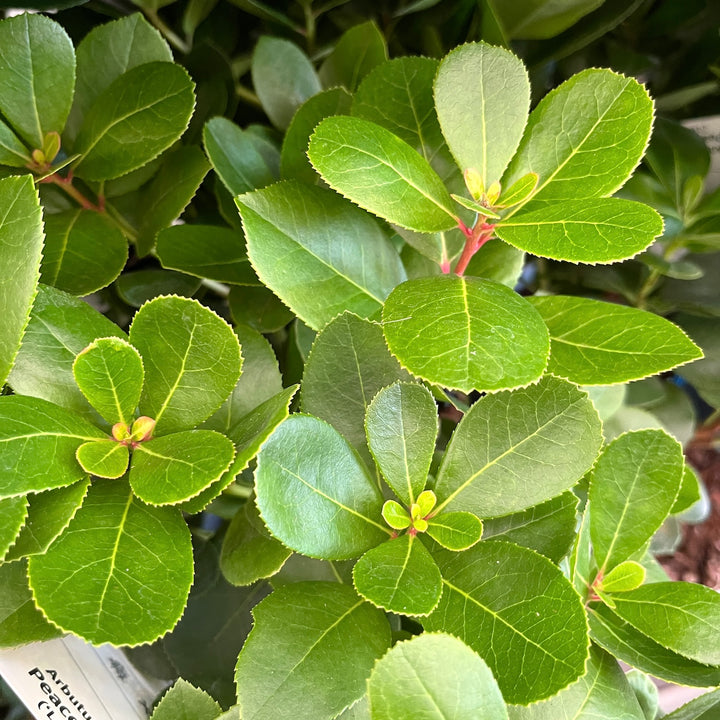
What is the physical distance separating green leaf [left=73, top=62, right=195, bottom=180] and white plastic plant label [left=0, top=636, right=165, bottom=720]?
431mm

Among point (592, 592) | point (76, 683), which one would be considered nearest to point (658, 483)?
point (592, 592)

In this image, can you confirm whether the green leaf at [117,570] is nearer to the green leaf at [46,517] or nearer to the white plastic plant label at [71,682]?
the green leaf at [46,517]

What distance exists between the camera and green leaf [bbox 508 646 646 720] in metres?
0.56

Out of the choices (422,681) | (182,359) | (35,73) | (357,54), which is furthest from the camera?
(357,54)

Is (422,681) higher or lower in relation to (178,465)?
lower

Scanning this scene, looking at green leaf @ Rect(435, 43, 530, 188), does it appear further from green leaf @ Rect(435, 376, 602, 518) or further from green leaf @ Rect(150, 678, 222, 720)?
green leaf @ Rect(150, 678, 222, 720)

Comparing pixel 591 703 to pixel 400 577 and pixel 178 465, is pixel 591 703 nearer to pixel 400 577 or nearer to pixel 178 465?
pixel 400 577

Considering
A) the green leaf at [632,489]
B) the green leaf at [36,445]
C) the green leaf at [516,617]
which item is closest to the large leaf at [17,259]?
the green leaf at [36,445]

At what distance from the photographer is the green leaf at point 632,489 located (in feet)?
1.93

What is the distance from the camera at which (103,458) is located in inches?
19.8

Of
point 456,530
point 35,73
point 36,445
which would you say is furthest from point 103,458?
point 35,73

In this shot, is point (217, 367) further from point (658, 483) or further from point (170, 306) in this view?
point (658, 483)

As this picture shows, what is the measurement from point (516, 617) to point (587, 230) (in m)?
0.29

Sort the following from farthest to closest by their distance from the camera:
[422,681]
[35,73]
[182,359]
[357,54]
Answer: [357,54]
[35,73]
[182,359]
[422,681]
